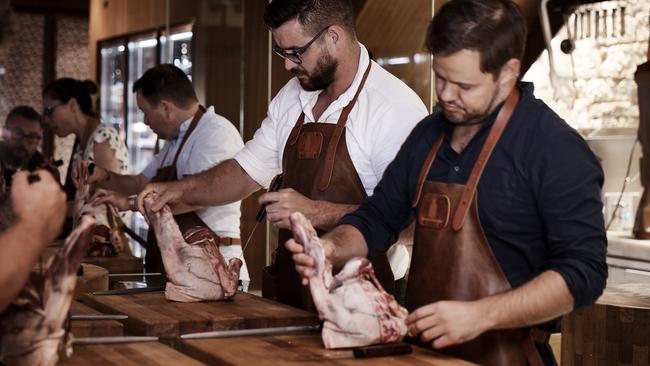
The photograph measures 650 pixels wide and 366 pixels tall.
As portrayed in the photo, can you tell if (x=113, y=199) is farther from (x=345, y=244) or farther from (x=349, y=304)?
(x=349, y=304)

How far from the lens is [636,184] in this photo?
4.96 m

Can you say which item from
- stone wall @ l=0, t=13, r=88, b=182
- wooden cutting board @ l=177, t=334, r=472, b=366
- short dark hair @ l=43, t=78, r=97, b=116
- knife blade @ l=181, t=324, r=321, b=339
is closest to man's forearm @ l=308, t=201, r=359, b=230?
knife blade @ l=181, t=324, r=321, b=339

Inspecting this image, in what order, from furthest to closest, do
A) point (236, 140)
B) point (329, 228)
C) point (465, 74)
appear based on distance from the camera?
point (236, 140)
point (329, 228)
point (465, 74)

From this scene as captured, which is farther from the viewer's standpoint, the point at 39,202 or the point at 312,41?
the point at 312,41

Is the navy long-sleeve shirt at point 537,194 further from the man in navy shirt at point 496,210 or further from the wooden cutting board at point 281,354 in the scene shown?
the wooden cutting board at point 281,354

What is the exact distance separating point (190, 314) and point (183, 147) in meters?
2.25

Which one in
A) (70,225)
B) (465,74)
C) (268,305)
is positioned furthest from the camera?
(70,225)

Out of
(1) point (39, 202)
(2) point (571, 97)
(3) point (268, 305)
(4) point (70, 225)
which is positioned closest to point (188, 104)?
(4) point (70, 225)

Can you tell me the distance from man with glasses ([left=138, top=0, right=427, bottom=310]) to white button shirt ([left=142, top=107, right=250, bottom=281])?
118 centimetres

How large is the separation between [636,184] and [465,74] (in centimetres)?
285

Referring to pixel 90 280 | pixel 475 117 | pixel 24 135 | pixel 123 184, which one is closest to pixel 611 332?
pixel 475 117

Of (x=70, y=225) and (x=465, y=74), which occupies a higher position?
(x=465, y=74)

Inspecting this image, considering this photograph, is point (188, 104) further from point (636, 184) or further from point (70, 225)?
point (636, 184)

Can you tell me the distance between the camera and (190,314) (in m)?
2.68
